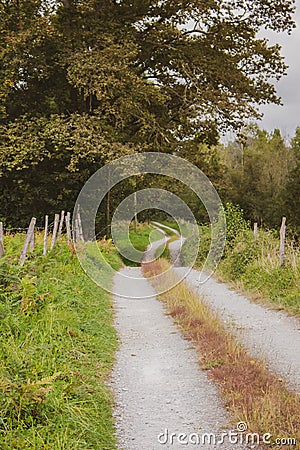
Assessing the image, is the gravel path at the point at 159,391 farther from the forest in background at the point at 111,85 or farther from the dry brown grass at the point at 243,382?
the forest in background at the point at 111,85

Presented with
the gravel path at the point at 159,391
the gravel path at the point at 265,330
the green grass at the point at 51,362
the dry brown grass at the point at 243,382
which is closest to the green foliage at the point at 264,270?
the gravel path at the point at 265,330

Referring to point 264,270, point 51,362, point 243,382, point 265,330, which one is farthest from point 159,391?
point 264,270

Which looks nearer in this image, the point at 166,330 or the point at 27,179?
the point at 166,330

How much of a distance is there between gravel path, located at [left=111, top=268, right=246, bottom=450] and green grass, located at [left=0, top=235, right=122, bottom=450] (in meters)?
0.20

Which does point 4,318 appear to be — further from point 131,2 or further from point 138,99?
point 131,2

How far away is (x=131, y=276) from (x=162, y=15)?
11.4m

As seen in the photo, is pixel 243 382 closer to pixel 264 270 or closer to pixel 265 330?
pixel 265 330

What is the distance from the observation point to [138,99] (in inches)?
828

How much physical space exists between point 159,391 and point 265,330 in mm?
3849

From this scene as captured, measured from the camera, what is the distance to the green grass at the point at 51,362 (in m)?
4.45

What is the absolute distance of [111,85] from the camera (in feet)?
61.9

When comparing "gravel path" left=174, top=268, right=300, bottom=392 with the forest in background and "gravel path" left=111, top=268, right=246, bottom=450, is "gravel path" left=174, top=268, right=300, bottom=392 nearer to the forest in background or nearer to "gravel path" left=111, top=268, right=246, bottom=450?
"gravel path" left=111, top=268, right=246, bottom=450

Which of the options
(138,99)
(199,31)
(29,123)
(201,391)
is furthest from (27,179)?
(201,391)

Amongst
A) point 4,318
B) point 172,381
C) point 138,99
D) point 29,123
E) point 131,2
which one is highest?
point 131,2
